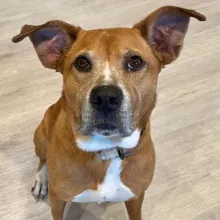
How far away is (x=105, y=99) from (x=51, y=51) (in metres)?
0.36

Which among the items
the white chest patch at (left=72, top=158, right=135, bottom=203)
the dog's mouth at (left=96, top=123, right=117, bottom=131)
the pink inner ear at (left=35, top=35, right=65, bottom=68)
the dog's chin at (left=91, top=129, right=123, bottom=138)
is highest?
the pink inner ear at (left=35, top=35, right=65, bottom=68)

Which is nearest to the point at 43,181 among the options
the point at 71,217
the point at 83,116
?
the point at 71,217

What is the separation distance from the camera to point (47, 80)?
255cm

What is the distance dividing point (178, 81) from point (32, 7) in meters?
1.21

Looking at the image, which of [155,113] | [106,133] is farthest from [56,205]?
[155,113]

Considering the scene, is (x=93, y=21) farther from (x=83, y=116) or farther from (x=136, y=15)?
(x=83, y=116)

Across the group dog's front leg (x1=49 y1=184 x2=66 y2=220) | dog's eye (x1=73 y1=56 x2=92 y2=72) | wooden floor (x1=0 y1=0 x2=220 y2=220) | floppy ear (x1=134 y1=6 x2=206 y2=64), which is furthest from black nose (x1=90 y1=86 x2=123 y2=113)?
wooden floor (x1=0 y1=0 x2=220 y2=220)

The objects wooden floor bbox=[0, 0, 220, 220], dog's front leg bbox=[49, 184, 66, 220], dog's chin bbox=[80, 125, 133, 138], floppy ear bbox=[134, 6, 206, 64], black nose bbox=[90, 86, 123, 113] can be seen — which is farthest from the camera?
wooden floor bbox=[0, 0, 220, 220]

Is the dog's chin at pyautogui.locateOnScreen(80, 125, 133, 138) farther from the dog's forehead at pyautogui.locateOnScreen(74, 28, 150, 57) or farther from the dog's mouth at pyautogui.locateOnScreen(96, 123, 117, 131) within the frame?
the dog's forehead at pyautogui.locateOnScreen(74, 28, 150, 57)

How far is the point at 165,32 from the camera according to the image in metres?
1.54

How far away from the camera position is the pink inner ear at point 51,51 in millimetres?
1547

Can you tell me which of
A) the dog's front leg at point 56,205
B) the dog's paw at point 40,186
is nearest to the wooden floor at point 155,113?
the dog's paw at point 40,186

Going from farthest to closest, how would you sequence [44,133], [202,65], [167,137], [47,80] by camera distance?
1. [202,65]
2. [47,80]
3. [167,137]
4. [44,133]

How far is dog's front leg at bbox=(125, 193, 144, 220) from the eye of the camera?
1.83 metres
